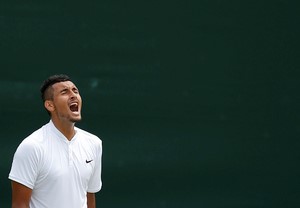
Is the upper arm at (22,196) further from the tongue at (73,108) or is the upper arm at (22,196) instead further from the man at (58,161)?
the tongue at (73,108)

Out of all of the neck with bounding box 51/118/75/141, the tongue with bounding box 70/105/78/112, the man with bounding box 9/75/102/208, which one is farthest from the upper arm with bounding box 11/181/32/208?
the tongue with bounding box 70/105/78/112

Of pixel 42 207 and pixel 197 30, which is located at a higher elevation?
pixel 197 30

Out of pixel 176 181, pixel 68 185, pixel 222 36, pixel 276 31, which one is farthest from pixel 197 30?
pixel 68 185

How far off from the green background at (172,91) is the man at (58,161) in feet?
2.60

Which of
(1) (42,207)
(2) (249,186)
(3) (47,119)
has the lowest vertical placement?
(1) (42,207)

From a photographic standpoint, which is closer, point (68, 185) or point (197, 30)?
point (68, 185)

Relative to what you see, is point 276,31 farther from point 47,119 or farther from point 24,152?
point 24,152

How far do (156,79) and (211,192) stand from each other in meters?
0.83

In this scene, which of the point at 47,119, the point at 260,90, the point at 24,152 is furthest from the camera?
the point at 260,90

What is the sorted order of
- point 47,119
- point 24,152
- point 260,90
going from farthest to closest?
point 260,90 < point 47,119 < point 24,152

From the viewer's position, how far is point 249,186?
240 inches

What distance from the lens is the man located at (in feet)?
Result: 15.4

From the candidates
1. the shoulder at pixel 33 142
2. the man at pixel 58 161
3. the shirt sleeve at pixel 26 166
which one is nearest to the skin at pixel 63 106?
the man at pixel 58 161

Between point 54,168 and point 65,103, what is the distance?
0.38 metres
